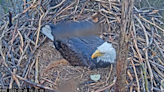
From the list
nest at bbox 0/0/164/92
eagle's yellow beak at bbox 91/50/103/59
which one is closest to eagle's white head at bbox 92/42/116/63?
eagle's yellow beak at bbox 91/50/103/59

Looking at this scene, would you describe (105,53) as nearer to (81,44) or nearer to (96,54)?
(96,54)

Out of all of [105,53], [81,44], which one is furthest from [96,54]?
[81,44]

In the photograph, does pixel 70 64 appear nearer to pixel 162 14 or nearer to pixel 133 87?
pixel 133 87

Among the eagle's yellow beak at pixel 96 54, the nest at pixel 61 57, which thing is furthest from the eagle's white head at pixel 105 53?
the nest at pixel 61 57

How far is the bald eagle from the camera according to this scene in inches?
94.0

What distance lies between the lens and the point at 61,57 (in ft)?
8.55

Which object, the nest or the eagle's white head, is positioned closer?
the nest

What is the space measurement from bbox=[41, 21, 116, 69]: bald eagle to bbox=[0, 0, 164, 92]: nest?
0.09 m

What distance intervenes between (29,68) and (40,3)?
43.9 inches

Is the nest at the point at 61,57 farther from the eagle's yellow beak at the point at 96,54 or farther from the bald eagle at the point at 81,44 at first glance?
the eagle's yellow beak at the point at 96,54

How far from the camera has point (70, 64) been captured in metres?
2.51

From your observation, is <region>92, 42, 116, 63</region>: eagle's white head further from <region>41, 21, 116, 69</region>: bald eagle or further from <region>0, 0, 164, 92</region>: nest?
<region>0, 0, 164, 92</region>: nest

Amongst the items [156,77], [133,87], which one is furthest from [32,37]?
[156,77]

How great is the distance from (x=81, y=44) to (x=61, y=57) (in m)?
0.35
